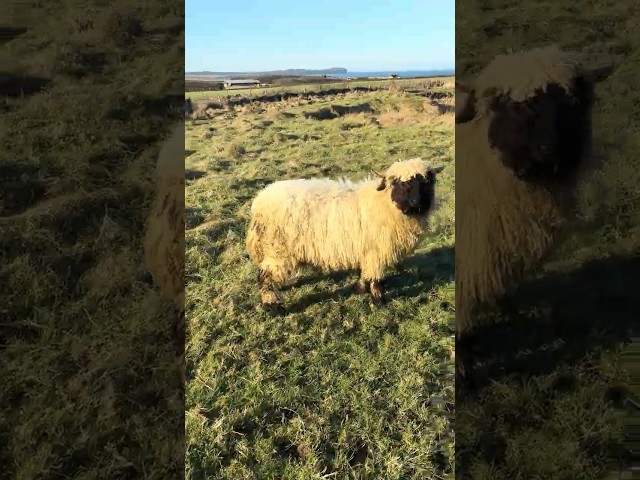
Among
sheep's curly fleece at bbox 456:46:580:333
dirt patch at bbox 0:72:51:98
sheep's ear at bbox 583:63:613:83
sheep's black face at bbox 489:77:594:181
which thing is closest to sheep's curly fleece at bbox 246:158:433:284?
sheep's curly fleece at bbox 456:46:580:333

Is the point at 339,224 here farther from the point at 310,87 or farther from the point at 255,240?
the point at 310,87

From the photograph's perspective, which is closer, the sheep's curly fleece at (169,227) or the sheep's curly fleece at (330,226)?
the sheep's curly fleece at (169,227)

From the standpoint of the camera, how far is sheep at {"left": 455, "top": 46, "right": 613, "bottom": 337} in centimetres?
306

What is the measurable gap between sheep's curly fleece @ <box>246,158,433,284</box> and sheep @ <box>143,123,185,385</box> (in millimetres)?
849

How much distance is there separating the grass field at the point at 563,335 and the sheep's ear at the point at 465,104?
196mm

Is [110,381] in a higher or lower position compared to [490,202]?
lower

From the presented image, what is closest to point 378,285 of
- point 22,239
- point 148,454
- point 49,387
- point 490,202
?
point 490,202

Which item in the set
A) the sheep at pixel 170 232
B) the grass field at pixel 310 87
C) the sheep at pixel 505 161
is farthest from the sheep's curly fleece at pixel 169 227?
the sheep at pixel 505 161

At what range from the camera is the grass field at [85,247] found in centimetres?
270

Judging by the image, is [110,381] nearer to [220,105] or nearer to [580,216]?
[220,105]

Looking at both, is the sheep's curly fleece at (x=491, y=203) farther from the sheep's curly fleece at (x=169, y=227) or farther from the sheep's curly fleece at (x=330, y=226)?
the sheep's curly fleece at (x=169, y=227)

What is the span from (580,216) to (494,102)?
128 centimetres

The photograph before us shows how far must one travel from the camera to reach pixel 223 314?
348 centimetres

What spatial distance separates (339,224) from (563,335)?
181 cm
